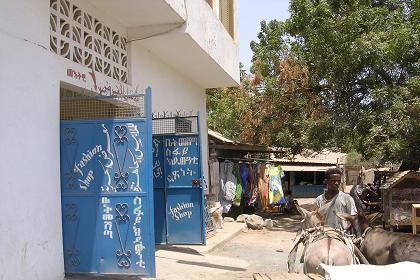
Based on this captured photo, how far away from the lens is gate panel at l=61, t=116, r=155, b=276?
5941 millimetres

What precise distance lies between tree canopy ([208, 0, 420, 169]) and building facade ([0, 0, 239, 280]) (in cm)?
486

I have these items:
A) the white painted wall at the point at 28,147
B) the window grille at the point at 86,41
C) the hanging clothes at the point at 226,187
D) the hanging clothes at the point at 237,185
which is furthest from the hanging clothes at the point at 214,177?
the white painted wall at the point at 28,147

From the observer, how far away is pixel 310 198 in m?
30.5

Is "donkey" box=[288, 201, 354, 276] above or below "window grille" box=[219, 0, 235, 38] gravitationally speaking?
below

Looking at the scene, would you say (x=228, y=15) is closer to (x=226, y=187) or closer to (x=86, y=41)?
(x=226, y=187)

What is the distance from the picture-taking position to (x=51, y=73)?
238 inches

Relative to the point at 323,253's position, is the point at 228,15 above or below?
above

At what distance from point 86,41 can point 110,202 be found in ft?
8.23

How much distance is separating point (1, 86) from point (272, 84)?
35.0 ft

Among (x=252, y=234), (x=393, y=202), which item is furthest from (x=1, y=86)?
(x=393, y=202)

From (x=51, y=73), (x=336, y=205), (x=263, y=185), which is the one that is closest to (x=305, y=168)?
(x=263, y=185)

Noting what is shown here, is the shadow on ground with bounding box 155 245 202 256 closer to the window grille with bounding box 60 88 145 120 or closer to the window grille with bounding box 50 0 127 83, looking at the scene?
the window grille with bounding box 60 88 145 120

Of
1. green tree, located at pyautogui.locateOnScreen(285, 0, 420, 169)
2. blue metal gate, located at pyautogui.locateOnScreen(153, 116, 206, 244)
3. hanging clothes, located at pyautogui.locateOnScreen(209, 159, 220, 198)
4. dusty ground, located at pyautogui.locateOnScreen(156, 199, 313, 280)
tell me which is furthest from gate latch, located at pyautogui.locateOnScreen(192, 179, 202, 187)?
green tree, located at pyautogui.locateOnScreen(285, 0, 420, 169)

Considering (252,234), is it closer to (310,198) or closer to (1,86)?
(1,86)
